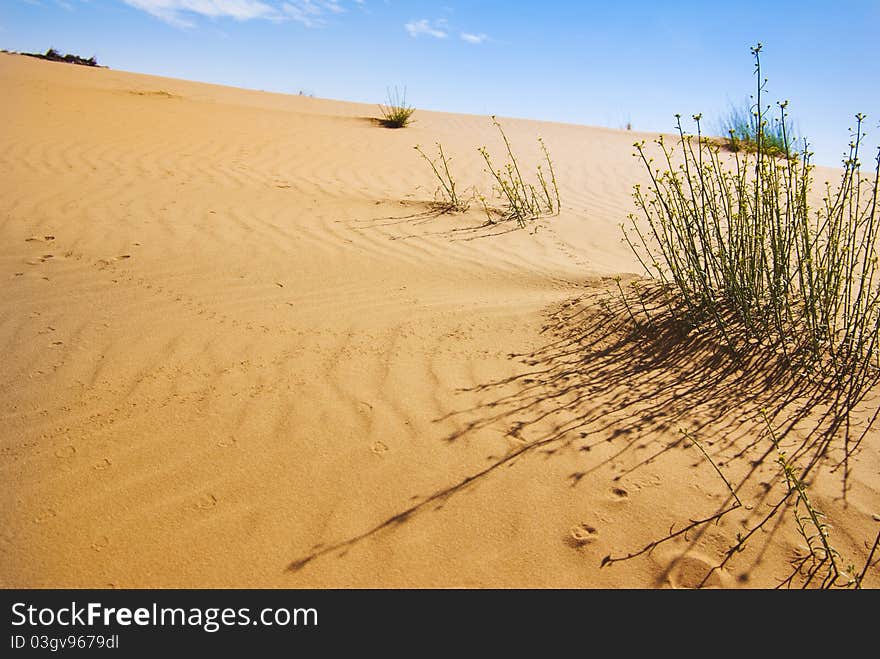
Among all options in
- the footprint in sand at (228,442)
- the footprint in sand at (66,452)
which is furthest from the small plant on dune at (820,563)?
the footprint in sand at (66,452)

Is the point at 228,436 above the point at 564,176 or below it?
below

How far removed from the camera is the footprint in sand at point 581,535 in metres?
2.05

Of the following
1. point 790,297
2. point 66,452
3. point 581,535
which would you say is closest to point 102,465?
point 66,452

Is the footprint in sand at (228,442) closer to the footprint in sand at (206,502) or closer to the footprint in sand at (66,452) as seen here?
the footprint in sand at (206,502)

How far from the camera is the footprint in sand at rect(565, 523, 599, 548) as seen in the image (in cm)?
205

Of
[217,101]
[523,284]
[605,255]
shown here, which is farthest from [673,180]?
[217,101]

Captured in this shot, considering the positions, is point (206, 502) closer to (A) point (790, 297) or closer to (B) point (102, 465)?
(B) point (102, 465)

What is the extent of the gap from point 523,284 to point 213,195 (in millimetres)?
3560

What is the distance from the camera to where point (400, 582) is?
190 centimetres

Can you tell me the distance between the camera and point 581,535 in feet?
6.82

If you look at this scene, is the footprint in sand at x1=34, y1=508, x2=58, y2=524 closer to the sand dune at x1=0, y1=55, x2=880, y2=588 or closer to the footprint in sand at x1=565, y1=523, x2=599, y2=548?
the sand dune at x1=0, y1=55, x2=880, y2=588

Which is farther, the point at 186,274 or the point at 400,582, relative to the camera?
the point at 186,274
